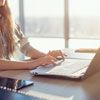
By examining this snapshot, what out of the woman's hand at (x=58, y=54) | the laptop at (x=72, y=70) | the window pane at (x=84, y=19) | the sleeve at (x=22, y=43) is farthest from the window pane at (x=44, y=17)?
the laptop at (x=72, y=70)

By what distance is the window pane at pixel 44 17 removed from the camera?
4.74 meters

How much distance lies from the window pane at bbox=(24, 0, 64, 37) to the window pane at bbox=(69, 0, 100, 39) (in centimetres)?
21

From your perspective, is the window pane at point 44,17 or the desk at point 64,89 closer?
the desk at point 64,89

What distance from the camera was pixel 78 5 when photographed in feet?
15.0

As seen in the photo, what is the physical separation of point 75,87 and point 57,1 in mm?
3855

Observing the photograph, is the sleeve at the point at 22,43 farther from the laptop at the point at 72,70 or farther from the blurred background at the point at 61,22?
the blurred background at the point at 61,22

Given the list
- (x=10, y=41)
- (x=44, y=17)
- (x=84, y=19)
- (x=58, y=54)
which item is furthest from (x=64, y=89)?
(x=44, y=17)

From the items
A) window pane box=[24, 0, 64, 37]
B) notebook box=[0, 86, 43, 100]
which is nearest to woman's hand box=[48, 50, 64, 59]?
notebook box=[0, 86, 43, 100]

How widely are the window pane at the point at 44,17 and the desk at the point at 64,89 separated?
11.9 ft

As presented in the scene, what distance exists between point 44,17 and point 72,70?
3.87 meters

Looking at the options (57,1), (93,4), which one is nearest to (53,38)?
(57,1)

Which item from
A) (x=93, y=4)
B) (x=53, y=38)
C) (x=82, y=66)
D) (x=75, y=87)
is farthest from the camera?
(x=53, y=38)

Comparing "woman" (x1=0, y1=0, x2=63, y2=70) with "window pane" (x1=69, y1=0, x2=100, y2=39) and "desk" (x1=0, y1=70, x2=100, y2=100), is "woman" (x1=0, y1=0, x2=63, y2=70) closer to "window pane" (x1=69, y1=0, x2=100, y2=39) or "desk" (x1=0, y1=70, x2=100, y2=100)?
"desk" (x1=0, y1=70, x2=100, y2=100)

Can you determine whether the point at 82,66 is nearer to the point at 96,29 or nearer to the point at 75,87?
the point at 75,87
